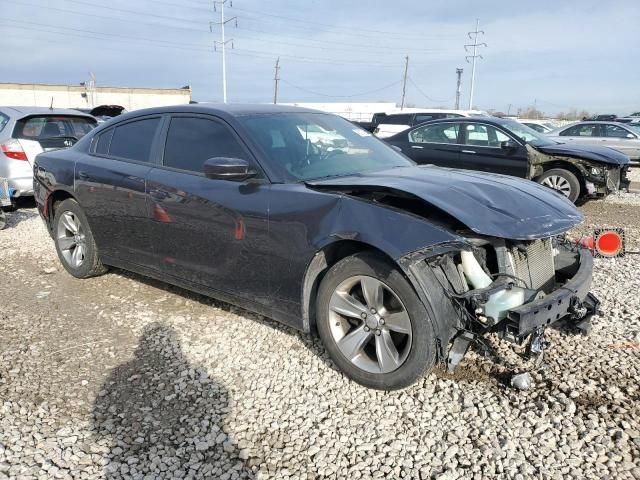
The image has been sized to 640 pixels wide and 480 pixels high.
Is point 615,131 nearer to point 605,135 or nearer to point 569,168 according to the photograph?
point 605,135

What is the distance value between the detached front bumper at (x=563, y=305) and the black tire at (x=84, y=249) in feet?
12.4

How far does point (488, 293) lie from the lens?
9.06 feet

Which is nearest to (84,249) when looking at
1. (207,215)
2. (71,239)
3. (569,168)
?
(71,239)

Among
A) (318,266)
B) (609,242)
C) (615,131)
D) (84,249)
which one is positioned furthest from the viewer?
(615,131)

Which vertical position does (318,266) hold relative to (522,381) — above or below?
above

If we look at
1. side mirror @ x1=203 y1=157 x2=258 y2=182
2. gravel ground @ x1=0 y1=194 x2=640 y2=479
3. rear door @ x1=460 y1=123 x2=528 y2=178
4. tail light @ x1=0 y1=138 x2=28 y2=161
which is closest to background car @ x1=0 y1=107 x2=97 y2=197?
tail light @ x1=0 y1=138 x2=28 y2=161

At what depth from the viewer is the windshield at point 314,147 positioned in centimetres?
357

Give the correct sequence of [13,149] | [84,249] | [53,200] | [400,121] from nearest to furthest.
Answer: [84,249] → [53,200] → [13,149] → [400,121]

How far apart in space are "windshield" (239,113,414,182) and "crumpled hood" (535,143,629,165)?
18.6 feet

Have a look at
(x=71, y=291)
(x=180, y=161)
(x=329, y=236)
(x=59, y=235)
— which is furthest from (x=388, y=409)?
(x=59, y=235)

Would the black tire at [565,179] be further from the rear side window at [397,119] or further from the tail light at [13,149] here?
the tail light at [13,149]

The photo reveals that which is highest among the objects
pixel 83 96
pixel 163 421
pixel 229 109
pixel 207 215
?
pixel 83 96

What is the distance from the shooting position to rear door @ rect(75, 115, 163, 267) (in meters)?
4.21

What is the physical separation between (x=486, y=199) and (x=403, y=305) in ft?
2.62
